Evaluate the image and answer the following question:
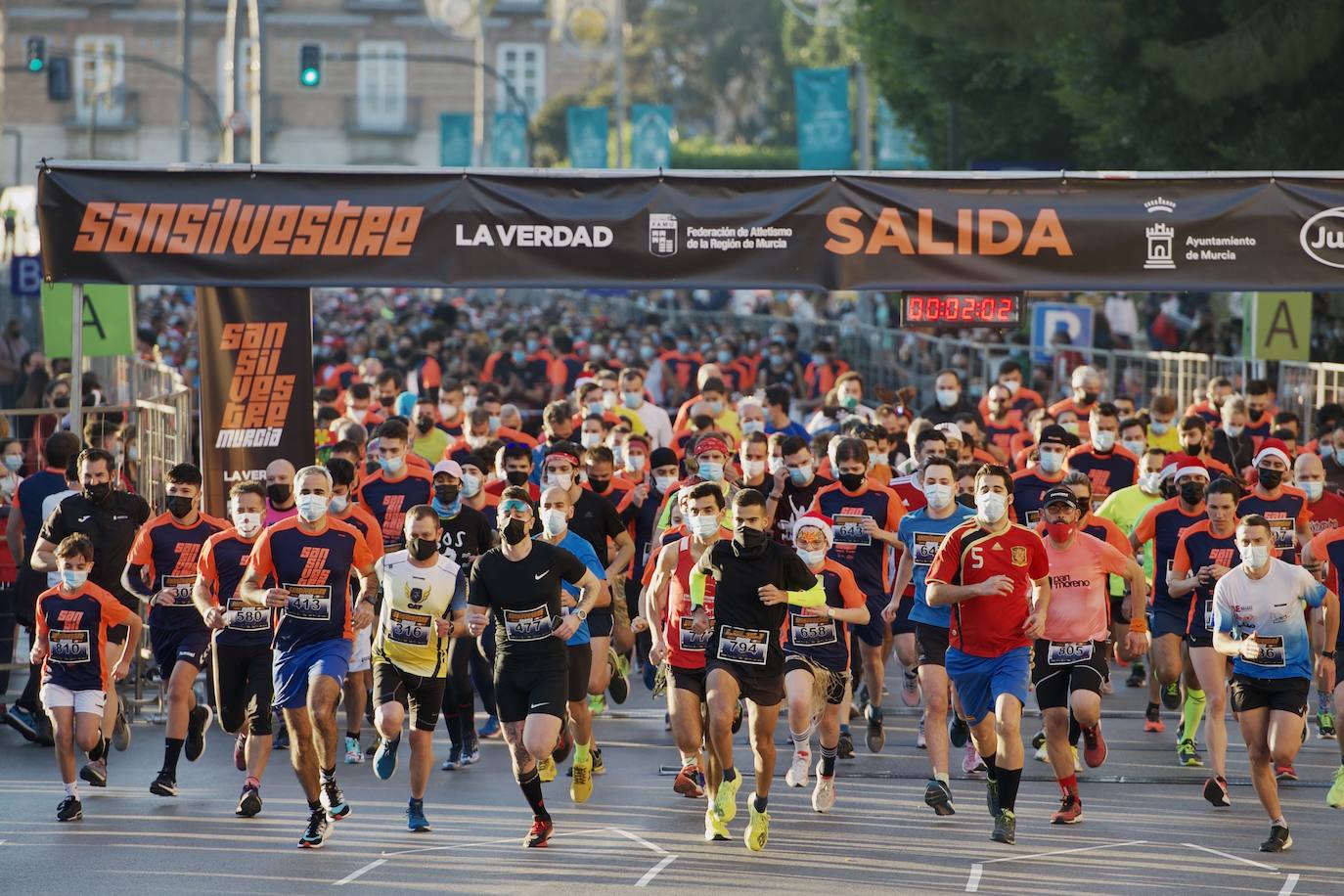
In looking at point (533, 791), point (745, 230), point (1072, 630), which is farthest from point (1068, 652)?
point (745, 230)

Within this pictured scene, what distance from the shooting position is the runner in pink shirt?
39.4 feet

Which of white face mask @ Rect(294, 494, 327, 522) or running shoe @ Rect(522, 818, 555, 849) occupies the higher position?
white face mask @ Rect(294, 494, 327, 522)

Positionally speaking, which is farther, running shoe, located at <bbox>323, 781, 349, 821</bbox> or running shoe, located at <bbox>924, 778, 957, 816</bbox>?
running shoe, located at <bbox>924, 778, 957, 816</bbox>

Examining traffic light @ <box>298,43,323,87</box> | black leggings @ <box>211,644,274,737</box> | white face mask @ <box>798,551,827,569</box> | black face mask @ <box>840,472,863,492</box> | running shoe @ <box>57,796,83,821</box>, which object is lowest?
running shoe @ <box>57,796,83,821</box>

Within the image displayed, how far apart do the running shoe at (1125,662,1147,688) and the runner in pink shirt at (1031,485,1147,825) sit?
4.85m

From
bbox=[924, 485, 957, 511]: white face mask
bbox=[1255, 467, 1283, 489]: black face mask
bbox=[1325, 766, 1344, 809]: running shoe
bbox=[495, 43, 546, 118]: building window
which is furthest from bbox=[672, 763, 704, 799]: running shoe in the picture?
bbox=[495, 43, 546, 118]: building window

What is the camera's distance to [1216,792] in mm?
12320

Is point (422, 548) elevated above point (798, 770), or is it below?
above

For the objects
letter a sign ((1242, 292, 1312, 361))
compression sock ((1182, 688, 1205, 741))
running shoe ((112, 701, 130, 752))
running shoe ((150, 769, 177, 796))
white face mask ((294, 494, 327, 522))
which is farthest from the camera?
letter a sign ((1242, 292, 1312, 361))

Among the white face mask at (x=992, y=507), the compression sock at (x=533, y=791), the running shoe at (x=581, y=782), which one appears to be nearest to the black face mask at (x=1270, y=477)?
the white face mask at (x=992, y=507)

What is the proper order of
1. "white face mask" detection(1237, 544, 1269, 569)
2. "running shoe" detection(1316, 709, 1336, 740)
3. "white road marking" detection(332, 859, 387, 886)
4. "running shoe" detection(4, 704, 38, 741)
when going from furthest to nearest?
"running shoe" detection(1316, 709, 1336, 740) < "running shoe" detection(4, 704, 38, 741) < "white face mask" detection(1237, 544, 1269, 569) < "white road marking" detection(332, 859, 387, 886)

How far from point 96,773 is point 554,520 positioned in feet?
10.1

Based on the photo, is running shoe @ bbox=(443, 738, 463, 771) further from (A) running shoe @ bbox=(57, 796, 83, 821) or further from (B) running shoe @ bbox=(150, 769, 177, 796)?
(A) running shoe @ bbox=(57, 796, 83, 821)

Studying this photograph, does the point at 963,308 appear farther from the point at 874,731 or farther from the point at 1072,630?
the point at 1072,630
